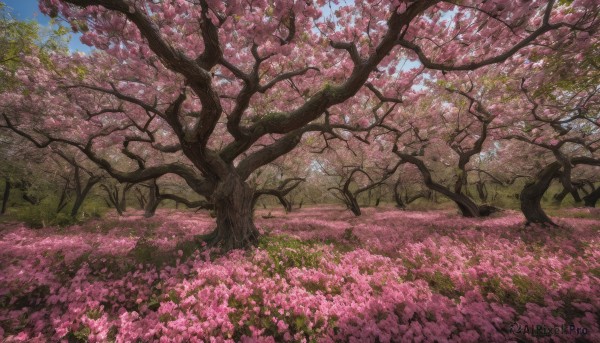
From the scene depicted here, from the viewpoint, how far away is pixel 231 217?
26.8 ft

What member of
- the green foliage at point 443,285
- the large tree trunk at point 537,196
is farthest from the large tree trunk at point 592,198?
the green foliage at point 443,285

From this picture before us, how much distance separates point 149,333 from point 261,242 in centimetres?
486

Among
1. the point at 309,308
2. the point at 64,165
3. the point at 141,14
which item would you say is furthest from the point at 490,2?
the point at 64,165

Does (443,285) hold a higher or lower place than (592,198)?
lower

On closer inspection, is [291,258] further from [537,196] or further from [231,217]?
[537,196]

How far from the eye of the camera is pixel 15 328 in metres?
3.80

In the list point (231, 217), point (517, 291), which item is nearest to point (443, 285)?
point (517, 291)

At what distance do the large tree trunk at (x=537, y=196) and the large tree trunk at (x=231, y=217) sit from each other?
12.3 meters

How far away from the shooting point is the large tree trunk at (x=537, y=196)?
35.5 ft

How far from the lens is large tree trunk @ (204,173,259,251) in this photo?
796cm

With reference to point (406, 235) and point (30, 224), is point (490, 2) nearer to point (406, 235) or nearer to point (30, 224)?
point (406, 235)

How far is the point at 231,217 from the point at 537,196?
13573 millimetres

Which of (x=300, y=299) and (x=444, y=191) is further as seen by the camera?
(x=444, y=191)

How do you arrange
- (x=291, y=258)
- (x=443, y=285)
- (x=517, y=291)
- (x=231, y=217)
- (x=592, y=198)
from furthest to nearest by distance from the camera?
(x=592, y=198) → (x=231, y=217) → (x=291, y=258) → (x=443, y=285) → (x=517, y=291)
